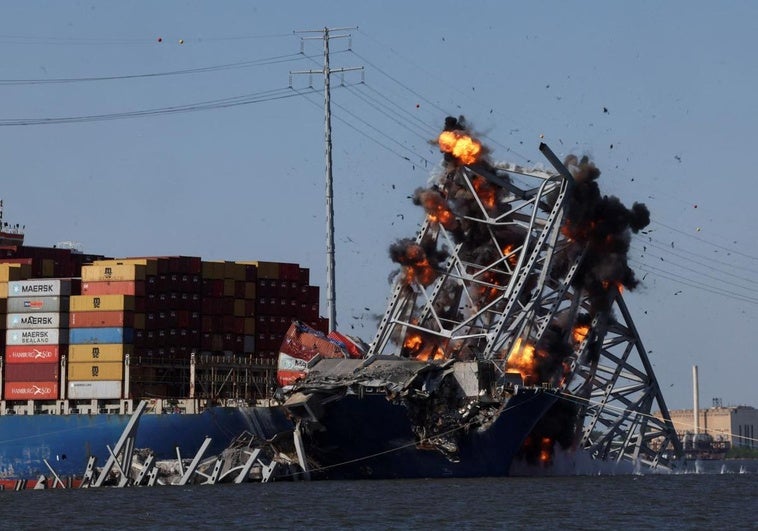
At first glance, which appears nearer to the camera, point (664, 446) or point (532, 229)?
point (532, 229)

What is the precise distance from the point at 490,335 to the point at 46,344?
26451mm

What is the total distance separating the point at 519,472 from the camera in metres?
86.8

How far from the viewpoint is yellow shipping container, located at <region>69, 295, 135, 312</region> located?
91562mm

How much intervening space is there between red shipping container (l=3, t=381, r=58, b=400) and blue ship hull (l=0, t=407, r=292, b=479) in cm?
192

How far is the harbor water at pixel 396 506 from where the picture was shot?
194ft

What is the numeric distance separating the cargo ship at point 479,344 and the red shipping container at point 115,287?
33.9ft

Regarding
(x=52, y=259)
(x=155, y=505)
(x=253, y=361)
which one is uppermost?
(x=52, y=259)

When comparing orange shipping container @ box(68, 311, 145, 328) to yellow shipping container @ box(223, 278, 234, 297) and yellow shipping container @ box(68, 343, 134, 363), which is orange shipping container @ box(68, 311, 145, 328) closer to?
yellow shipping container @ box(68, 343, 134, 363)

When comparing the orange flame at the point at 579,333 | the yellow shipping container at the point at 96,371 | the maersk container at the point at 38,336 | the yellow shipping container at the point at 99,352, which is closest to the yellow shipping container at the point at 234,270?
the yellow shipping container at the point at 99,352

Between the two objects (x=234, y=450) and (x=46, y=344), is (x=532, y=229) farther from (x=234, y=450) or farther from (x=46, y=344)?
(x=46, y=344)

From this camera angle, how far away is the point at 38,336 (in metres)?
93.8

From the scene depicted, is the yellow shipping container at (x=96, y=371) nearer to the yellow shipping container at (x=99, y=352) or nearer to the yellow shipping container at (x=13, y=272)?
the yellow shipping container at (x=99, y=352)

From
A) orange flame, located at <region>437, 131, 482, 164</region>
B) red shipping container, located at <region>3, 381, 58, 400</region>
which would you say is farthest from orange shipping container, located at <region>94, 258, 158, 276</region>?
orange flame, located at <region>437, 131, 482, 164</region>

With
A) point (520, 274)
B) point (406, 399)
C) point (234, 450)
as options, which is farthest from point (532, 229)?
point (234, 450)
